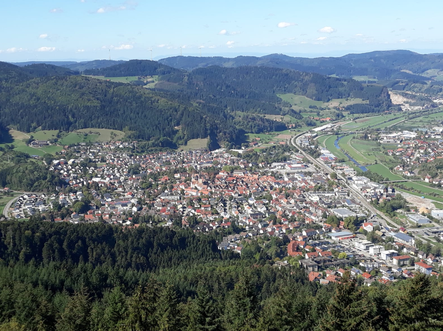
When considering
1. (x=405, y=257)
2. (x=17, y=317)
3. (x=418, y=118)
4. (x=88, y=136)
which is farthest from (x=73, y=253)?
(x=418, y=118)

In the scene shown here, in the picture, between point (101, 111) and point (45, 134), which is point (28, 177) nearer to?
point (45, 134)

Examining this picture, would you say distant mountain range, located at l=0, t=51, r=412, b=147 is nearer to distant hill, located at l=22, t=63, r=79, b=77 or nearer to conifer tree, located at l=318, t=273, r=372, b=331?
distant hill, located at l=22, t=63, r=79, b=77

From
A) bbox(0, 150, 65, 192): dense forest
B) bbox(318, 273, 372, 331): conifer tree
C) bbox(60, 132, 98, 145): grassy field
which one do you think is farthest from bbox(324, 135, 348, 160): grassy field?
bbox(318, 273, 372, 331): conifer tree

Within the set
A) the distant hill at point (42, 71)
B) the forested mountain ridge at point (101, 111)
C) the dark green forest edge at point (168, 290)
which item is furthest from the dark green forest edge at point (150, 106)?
the dark green forest edge at point (168, 290)

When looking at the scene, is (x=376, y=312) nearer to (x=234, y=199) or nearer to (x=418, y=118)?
(x=234, y=199)

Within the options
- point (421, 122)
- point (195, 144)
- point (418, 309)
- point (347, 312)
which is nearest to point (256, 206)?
point (418, 309)

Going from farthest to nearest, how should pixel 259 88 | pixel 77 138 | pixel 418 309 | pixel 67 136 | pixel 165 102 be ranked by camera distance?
1. pixel 259 88
2. pixel 165 102
3. pixel 67 136
4. pixel 77 138
5. pixel 418 309
